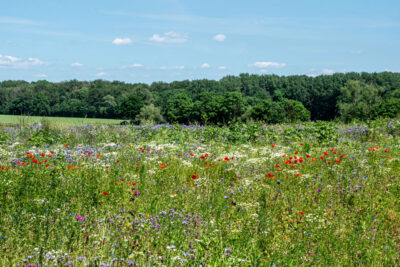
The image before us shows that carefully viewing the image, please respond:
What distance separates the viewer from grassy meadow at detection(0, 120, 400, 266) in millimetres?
3482

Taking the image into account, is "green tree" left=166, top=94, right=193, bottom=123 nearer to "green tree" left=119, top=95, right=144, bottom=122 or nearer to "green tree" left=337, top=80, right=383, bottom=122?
"green tree" left=119, top=95, right=144, bottom=122

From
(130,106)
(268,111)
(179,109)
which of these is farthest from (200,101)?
(130,106)

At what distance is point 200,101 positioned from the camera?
79.8 metres

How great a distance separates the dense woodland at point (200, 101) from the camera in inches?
2835

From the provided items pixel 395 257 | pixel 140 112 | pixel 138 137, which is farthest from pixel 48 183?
pixel 140 112

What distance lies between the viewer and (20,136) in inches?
494

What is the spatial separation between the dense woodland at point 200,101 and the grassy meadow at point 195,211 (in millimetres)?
56580

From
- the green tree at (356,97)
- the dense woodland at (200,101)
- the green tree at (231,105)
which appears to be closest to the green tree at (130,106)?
the dense woodland at (200,101)

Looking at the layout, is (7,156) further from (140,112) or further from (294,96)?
(294,96)

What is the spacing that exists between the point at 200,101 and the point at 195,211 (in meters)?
75.5

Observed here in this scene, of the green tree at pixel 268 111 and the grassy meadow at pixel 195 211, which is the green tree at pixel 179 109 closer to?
the green tree at pixel 268 111

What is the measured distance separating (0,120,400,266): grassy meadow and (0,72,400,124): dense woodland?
56580 mm

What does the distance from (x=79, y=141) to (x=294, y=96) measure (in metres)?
93.4

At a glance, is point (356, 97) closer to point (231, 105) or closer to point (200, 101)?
point (231, 105)
